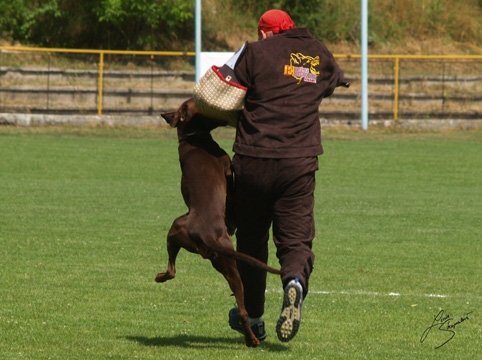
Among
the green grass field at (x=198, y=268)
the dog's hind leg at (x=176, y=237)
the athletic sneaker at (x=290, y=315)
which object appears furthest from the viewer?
the green grass field at (x=198, y=268)

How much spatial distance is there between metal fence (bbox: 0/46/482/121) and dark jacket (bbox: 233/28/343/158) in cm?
1975

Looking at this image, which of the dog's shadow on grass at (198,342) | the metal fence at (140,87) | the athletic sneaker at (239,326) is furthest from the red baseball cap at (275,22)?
the metal fence at (140,87)

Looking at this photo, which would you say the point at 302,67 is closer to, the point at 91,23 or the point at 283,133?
the point at 283,133

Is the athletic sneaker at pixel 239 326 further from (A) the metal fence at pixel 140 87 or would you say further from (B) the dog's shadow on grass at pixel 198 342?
(A) the metal fence at pixel 140 87

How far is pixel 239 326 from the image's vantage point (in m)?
6.04

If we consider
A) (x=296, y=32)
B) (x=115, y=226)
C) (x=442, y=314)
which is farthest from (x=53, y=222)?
(x=296, y=32)

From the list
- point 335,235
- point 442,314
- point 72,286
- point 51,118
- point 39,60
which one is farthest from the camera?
point 39,60

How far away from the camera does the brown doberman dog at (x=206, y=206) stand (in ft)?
18.2

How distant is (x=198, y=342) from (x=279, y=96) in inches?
63.6

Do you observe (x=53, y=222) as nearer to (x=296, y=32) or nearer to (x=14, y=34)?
(x=296, y=32)

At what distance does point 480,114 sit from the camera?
86.8 feet

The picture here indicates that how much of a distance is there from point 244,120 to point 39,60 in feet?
70.9

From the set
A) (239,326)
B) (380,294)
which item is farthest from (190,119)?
(380,294)

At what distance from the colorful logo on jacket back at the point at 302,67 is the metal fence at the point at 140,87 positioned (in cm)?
1972
